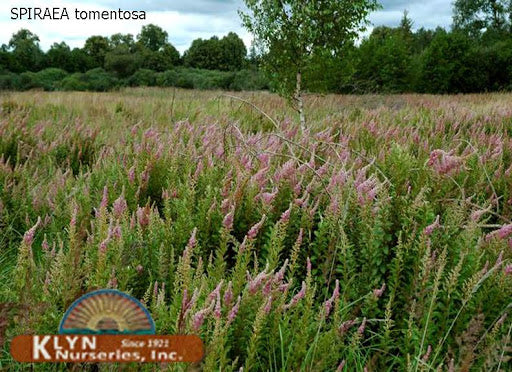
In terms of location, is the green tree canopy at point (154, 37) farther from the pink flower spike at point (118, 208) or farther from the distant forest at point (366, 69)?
the pink flower spike at point (118, 208)

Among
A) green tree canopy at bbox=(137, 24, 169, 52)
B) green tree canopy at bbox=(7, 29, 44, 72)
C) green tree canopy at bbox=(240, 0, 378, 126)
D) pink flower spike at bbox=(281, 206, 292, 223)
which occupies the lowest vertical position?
pink flower spike at bbox=(281, 206, 292, 223)

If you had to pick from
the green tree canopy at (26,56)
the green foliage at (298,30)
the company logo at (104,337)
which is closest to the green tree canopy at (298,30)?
the green foliage at (298,30)

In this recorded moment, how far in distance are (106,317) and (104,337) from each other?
0.15ft

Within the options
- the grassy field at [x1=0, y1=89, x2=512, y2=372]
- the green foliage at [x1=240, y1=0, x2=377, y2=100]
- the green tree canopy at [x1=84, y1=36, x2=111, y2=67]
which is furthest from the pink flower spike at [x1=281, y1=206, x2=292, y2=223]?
the green tree canopy at [x1=84, y1=36, x2=111, y2=67]

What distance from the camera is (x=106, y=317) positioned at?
1.17 meters

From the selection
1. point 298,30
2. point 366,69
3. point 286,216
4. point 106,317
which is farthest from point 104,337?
point 366,69

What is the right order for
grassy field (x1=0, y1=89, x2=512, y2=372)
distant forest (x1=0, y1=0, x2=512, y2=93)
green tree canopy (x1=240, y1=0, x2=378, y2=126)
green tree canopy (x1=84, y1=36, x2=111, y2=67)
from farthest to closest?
green tree canopy (x1=84, y1=36, x2=111, y2=67) < distant forest (x1=0, y1=0, x2=512, y2=93) < green tree canopy (x1=240, y1=0, x2=378, y2=126) < grassy field (x1=0, y1=89, x2=512, y2=372)

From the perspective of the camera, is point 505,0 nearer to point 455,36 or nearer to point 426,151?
point 455,36

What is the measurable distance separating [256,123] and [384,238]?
5.63 meters

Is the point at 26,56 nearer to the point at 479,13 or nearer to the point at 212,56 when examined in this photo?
the point at 212,56

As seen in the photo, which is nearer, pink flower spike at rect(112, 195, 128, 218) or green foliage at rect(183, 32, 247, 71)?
pink flower spike at rect(112, 195, 128, 218)

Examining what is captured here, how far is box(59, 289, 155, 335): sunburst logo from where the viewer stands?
1.17 m

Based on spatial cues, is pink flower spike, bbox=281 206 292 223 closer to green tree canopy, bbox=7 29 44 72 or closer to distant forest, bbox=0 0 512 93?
distant forest, bbox=0 0 512 93

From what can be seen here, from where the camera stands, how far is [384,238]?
7.70ft
